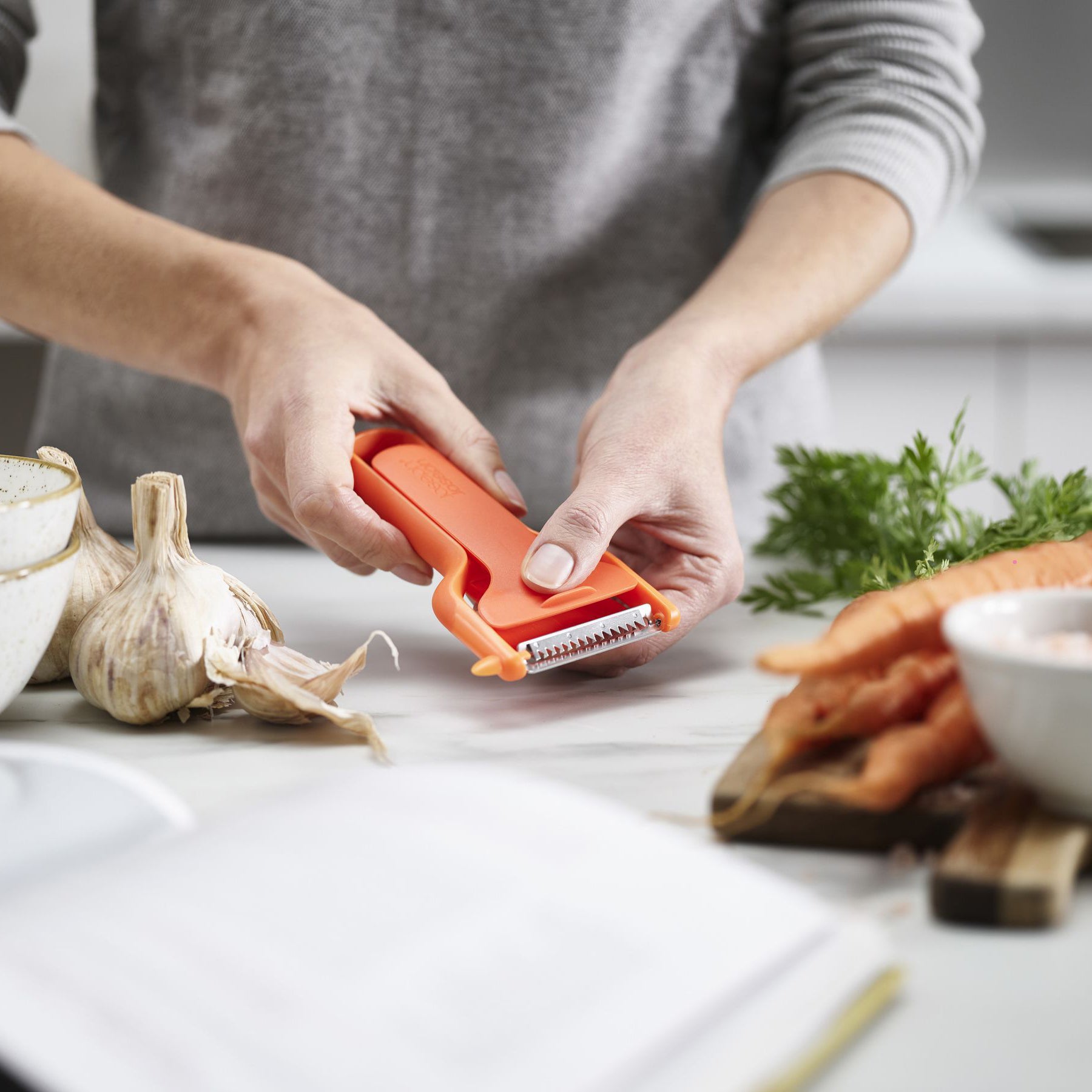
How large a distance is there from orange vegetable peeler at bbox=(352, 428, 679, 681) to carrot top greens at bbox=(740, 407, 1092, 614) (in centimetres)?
21

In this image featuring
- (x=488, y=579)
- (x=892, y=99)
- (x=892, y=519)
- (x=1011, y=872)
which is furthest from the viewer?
(x=892, y=99)

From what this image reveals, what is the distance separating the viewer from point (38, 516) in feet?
2.01

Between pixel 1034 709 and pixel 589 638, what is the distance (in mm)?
294

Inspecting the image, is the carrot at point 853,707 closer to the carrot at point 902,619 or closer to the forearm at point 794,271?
the carrot at point 902,619

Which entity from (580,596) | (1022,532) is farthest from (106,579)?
(1022,532)

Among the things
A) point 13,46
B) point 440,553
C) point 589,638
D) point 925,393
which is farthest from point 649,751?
point 925,393

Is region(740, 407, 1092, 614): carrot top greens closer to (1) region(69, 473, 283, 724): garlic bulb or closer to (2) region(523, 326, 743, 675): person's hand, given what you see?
(2) region(523, 326, 743, 675): person's hand

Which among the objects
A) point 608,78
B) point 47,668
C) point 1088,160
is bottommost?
point 47,668

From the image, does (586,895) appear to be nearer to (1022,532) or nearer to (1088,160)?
(1022,532)

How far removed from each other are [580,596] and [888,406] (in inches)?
65.5

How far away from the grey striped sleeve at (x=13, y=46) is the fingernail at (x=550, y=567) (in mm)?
792

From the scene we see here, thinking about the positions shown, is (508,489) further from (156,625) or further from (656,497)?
(156,625)

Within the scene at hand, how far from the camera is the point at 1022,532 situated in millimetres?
884

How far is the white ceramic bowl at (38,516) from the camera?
1.97 ft
